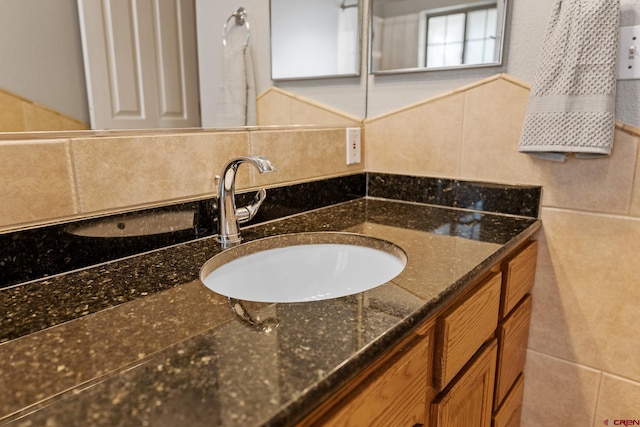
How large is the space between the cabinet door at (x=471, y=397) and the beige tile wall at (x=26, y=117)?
0.83 meters

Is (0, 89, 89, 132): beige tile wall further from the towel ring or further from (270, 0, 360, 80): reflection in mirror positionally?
(270, 0, 360, 80): reflection in mirror

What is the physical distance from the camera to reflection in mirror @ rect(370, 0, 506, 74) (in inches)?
43.6

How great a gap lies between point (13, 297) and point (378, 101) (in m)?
1.06

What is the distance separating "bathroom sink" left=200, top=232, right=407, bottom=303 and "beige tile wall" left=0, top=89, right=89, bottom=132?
0.37 metres

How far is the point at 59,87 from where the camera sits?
0.78 metres

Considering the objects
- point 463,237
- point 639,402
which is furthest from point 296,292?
point 639,402

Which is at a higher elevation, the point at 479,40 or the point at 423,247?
the point at 479,40

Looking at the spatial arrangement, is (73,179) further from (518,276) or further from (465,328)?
(518,276)

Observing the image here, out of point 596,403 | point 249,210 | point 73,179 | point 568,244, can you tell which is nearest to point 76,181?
point 73,179

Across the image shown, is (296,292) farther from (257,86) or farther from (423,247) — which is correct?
(257,86)

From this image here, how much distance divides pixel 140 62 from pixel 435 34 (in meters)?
0.77

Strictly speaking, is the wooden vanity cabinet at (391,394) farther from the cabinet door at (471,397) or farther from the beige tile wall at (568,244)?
the beige tile wall at (568,244)

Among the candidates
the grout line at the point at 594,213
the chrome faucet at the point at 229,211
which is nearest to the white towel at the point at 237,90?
the chrome faucet at the point at 229,211

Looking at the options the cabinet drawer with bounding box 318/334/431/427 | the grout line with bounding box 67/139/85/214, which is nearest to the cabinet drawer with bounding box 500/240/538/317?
the cabinet drawer with bounding box 318/334/431/427
